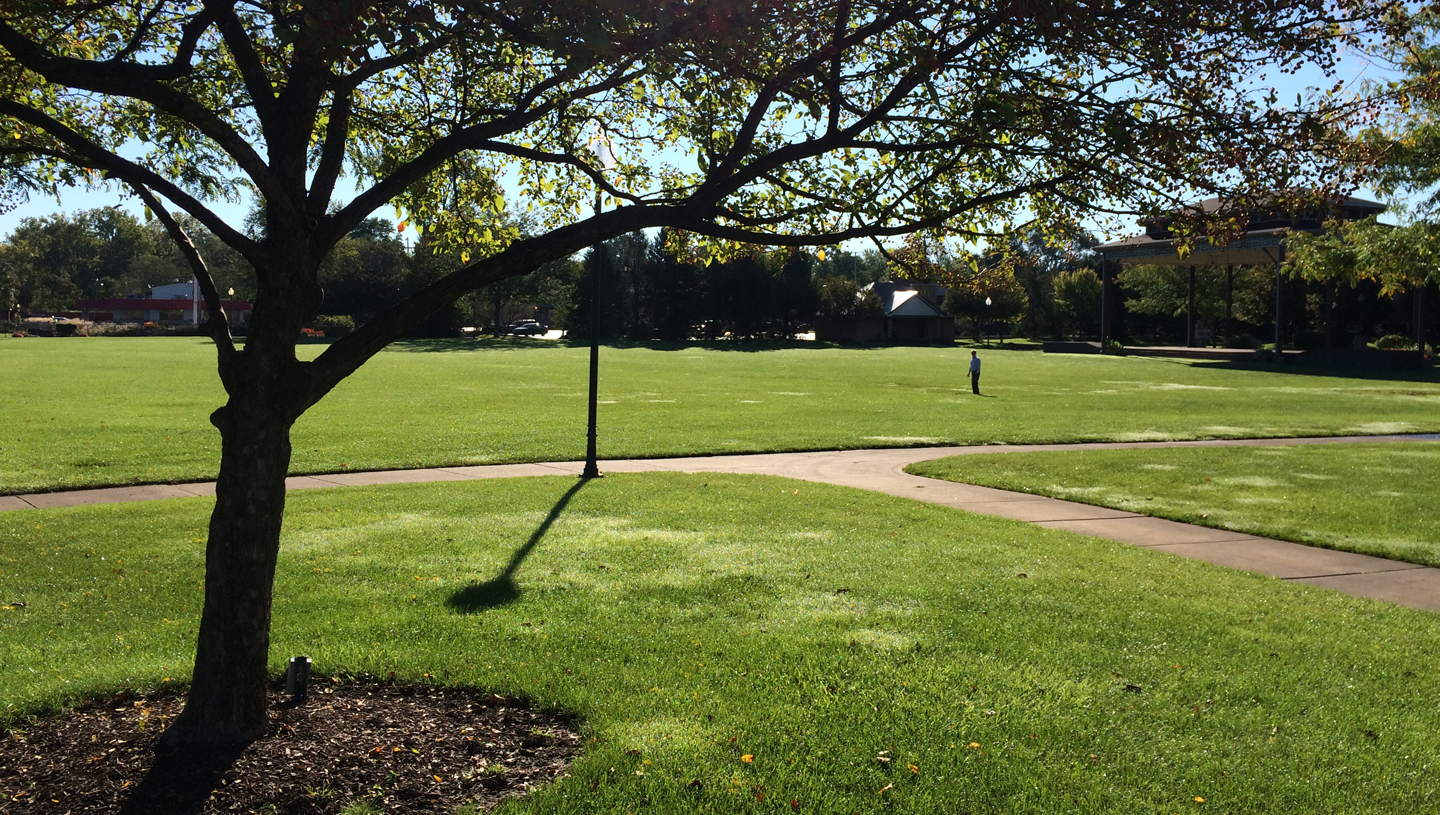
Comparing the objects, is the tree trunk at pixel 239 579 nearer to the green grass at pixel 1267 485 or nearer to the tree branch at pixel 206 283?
the tree branch at pixel 206 283

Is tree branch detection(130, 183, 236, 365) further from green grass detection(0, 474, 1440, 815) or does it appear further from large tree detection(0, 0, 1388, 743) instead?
green grass detection(0, 474, 1440, 815)

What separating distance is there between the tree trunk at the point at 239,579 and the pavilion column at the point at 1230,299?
208ft

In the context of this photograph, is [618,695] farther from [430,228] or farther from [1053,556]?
[1053,556]

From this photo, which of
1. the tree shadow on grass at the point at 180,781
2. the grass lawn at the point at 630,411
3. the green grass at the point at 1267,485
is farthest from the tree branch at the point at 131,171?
the grass lawn at the point at 630,411

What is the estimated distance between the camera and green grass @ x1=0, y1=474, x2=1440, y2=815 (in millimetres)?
4621

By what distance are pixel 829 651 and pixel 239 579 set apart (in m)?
3.31

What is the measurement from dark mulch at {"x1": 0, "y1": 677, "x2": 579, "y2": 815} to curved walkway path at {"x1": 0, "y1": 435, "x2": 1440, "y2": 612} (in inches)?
276

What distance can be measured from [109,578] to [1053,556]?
774cm

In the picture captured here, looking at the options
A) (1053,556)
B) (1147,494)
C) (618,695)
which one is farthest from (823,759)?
(1147,494)

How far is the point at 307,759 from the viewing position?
4.67 m

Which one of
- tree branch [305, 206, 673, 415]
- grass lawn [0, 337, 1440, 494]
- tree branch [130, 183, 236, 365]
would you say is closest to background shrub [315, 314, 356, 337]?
grass lawn [0, 337, 1440, 494]

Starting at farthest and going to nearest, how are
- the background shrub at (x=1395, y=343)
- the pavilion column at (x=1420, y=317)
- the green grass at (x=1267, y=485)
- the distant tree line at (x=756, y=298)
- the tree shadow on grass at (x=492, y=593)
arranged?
the distant tree line at (x=756, y=298) → the background shrub at (x=1395, y=343) → the pavilion column at (x=1420, y=317) → the green grass at (x=1267, y=485) → the tree shadow on grass at (x=492, y=593)

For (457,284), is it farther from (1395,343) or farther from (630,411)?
(1395,343)

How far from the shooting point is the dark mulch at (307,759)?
4.29 m
